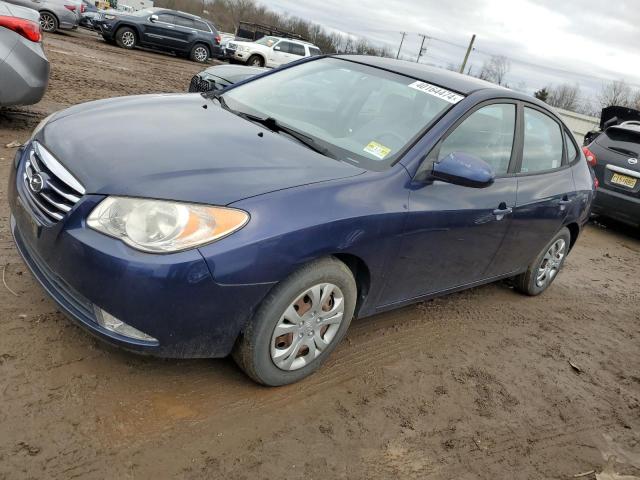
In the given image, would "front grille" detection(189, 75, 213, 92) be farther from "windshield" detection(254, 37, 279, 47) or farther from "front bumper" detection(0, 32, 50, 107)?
"windshield" detection(254, 37, 279, 47)

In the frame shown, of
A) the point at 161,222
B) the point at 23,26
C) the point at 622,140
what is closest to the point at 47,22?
the point at 23,26

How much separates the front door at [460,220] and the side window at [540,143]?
211mm

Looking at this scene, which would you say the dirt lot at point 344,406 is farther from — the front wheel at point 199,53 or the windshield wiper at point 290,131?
the front wheel at point 199,53

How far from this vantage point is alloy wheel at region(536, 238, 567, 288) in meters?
4.77

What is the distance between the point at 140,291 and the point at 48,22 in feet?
64.7

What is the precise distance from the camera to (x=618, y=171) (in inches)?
301

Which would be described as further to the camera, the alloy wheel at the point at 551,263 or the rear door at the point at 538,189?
the alloy wheel at the point at 551,263

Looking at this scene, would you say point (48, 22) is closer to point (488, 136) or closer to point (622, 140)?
point (622, 140)

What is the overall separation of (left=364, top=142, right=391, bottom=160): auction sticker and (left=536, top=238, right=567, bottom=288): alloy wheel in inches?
95.6

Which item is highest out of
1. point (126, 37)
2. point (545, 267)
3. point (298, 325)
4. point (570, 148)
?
point (570, 148)

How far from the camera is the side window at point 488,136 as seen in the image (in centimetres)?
320

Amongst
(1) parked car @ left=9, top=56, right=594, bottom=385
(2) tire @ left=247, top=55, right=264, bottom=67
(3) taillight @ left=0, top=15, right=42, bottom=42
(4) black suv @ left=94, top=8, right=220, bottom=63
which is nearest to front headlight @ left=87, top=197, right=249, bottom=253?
(1) parked car @ left=9, top=56, right=594, bottom=385

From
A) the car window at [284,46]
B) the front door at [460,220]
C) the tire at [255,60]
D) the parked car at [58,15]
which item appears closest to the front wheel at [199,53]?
the tire at [255,60]

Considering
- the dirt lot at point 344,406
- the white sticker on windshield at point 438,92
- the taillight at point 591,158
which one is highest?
the white sticker on windshield at point 438,92
